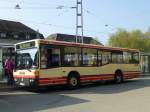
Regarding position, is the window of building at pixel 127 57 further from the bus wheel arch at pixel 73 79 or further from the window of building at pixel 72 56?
the bus wheel arch at pixel 73 79

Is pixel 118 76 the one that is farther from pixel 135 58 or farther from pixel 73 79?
pixel 73 79

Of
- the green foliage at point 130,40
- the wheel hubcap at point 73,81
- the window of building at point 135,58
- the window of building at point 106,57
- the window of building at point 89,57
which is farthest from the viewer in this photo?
the green foliage at point 130,40

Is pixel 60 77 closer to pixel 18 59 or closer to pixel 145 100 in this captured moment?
pixel 18 59

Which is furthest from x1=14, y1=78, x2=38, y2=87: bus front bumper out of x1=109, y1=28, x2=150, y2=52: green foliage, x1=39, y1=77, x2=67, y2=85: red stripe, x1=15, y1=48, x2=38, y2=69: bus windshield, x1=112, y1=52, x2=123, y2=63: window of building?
x1=109, y1=28, x2=150, y2=52: green foliage

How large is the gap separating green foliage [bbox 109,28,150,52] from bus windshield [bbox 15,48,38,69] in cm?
6199

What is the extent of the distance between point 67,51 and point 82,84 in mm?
3283

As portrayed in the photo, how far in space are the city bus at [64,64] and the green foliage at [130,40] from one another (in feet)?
185

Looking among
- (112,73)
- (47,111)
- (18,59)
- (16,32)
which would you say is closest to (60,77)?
(18,59)

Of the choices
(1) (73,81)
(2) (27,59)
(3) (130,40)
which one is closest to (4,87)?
(2) (27,59)

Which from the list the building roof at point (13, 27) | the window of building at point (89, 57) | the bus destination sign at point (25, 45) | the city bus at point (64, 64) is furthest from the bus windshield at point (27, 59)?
the building roof at point (13, 27)

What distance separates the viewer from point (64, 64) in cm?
2069

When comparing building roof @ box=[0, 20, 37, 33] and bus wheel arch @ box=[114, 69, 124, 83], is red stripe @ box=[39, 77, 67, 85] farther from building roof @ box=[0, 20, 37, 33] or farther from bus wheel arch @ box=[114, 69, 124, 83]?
building roof @ box=[0, 20, 37, 33]

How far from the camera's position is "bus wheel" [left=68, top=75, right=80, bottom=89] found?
2120cm

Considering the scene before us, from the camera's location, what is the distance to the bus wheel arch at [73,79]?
21.2 metres
